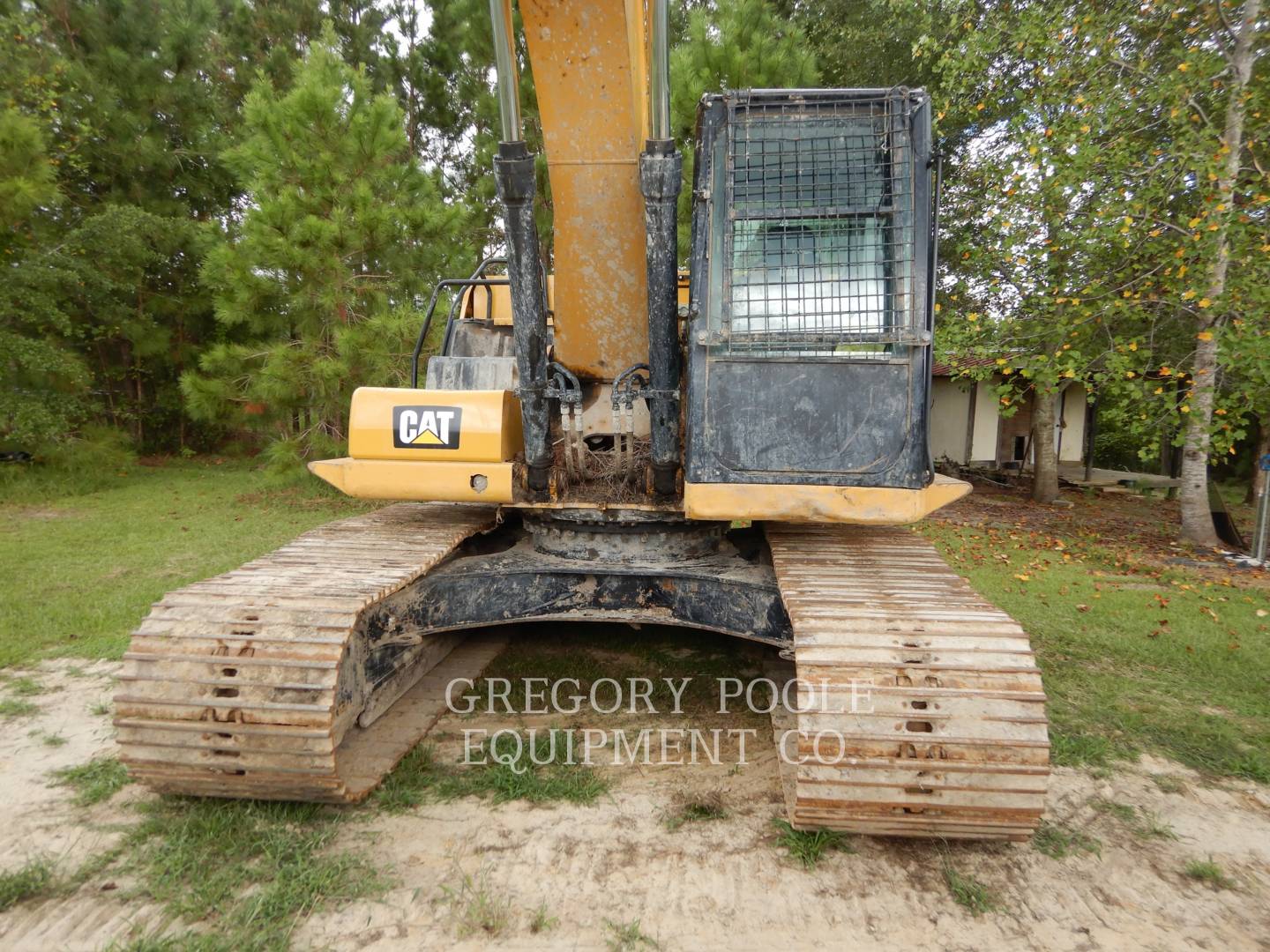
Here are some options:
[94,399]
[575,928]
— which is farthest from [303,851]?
[94,399]

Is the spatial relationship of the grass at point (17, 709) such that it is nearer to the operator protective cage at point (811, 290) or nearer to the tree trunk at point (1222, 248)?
the operator protective cage at point (811, 290)

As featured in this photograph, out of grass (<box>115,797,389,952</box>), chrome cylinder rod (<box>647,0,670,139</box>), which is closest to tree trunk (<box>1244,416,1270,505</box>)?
chrome cylinder rod (<box>647,0,670,139</box>)

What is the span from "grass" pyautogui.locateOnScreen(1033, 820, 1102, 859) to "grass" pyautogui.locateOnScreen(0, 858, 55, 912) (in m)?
3.11

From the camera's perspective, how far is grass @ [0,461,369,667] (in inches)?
191

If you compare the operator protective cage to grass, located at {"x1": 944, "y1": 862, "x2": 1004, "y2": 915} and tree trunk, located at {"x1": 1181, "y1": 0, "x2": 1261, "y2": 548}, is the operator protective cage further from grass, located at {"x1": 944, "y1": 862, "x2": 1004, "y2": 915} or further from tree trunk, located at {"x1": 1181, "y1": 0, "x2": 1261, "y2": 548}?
tree trunk, located at {"x1": 1181, "y1": 0, "x2": 1261, "y2": 548}

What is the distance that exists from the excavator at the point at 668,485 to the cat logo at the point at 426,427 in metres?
0.01

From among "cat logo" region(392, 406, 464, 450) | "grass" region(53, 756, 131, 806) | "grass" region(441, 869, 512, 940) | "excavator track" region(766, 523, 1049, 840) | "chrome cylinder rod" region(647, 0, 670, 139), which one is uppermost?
"chrome cylinder rod" region(647, 0, 670, 139)

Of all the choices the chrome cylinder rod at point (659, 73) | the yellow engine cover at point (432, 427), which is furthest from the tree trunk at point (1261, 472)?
the yellow engine cover at point (432, 427)

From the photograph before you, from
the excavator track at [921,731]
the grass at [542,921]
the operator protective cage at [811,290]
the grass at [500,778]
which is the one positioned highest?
the operator protective cage at [811,290]

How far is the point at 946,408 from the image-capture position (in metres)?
15.6

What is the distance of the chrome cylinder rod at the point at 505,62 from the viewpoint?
2557 millimetres

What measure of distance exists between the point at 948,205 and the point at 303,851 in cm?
1129

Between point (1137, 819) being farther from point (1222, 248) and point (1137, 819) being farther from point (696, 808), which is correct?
point (1222, 248)

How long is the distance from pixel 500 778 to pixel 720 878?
0.95 m
